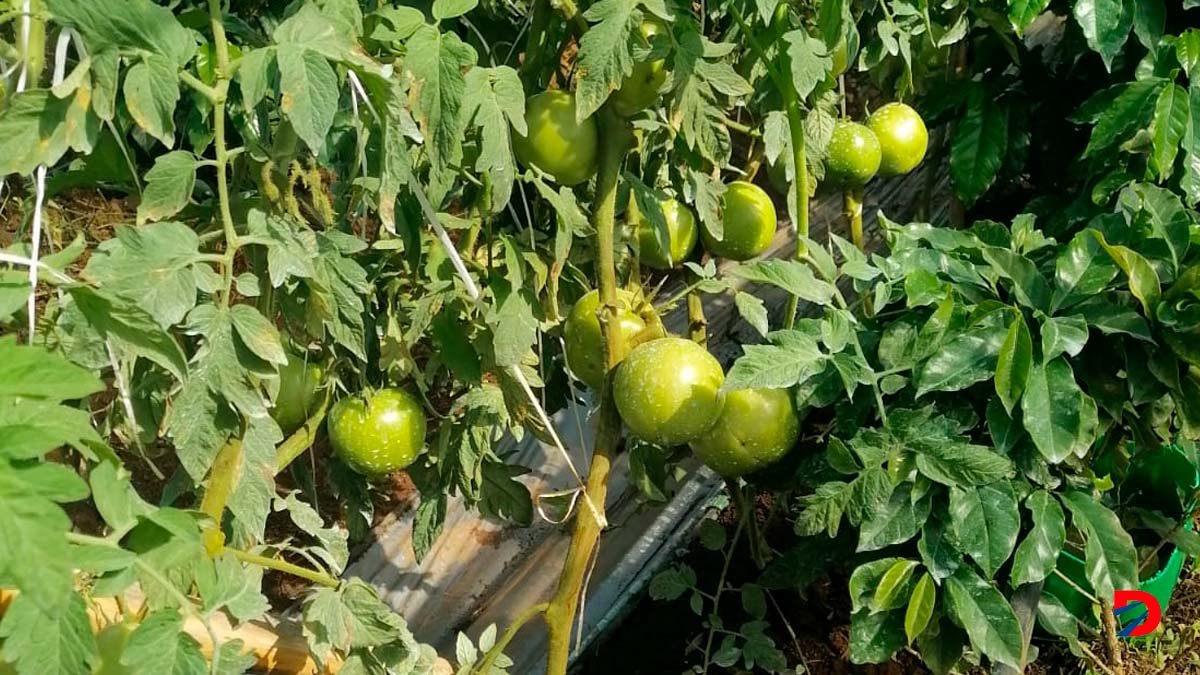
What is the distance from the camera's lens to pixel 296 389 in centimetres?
116

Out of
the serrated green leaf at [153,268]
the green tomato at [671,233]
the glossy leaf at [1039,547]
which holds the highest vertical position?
the serrated green leaf at [153,268]

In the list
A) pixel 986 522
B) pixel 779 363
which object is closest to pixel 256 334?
pixel 779 363

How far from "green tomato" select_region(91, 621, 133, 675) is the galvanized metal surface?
3.04 ft

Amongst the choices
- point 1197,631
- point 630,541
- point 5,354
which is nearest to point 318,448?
point 630,541

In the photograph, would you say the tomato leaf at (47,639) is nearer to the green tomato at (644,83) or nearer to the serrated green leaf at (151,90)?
the serrated green leaf at (151,90)

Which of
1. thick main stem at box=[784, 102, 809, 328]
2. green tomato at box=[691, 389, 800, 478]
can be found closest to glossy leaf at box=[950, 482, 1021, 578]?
green tomato at box=[691, 389, 800, 478]

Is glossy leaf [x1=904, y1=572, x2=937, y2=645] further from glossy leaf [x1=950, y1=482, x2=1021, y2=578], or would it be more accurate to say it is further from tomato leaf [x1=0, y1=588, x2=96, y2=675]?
tomato leaf [x1=0, y1=588, x2=96, y2=675]

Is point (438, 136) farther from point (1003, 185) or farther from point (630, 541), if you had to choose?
point (1003, 185)

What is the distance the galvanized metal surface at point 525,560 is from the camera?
1.84m

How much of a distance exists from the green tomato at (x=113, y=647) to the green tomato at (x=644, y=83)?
0.68 metres

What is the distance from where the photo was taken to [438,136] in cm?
88

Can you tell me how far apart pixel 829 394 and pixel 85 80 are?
81cm

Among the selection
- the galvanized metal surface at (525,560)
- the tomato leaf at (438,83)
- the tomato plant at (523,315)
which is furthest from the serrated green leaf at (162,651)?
the galvanized metal surface at (525,560)

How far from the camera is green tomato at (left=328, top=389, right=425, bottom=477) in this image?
118cm
